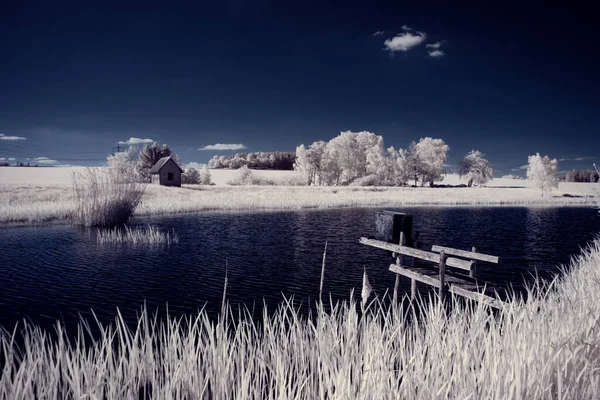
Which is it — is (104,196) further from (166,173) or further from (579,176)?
(579,176)

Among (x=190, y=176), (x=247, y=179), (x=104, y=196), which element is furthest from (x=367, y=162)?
(x=104, y=196)

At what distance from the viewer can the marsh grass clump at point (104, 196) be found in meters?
25.1

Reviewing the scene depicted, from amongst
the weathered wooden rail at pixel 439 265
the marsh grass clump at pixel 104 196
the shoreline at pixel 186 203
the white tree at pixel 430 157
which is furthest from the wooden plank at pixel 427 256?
the white tree at pixel 430 157

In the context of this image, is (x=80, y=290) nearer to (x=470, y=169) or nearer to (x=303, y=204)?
(x=303, y=204)

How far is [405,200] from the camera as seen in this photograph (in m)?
55.5

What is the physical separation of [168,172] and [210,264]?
5125 centimetres

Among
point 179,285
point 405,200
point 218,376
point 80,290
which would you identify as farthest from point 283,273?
point 405,200

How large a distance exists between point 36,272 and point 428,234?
22174mm

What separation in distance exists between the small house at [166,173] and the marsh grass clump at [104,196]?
38.7 metres

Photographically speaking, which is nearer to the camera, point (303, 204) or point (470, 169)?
point (303, 204)

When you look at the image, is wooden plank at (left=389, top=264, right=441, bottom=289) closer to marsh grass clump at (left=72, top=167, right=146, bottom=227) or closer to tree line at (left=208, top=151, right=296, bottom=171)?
marsh grass clump at (left=72, top=167, right=146, bottom=227)

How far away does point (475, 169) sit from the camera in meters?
106

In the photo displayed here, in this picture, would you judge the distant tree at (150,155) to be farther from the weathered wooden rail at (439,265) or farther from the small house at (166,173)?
the weathered wooden rail at (439,265)

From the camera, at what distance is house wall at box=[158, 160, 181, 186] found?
6412cm
